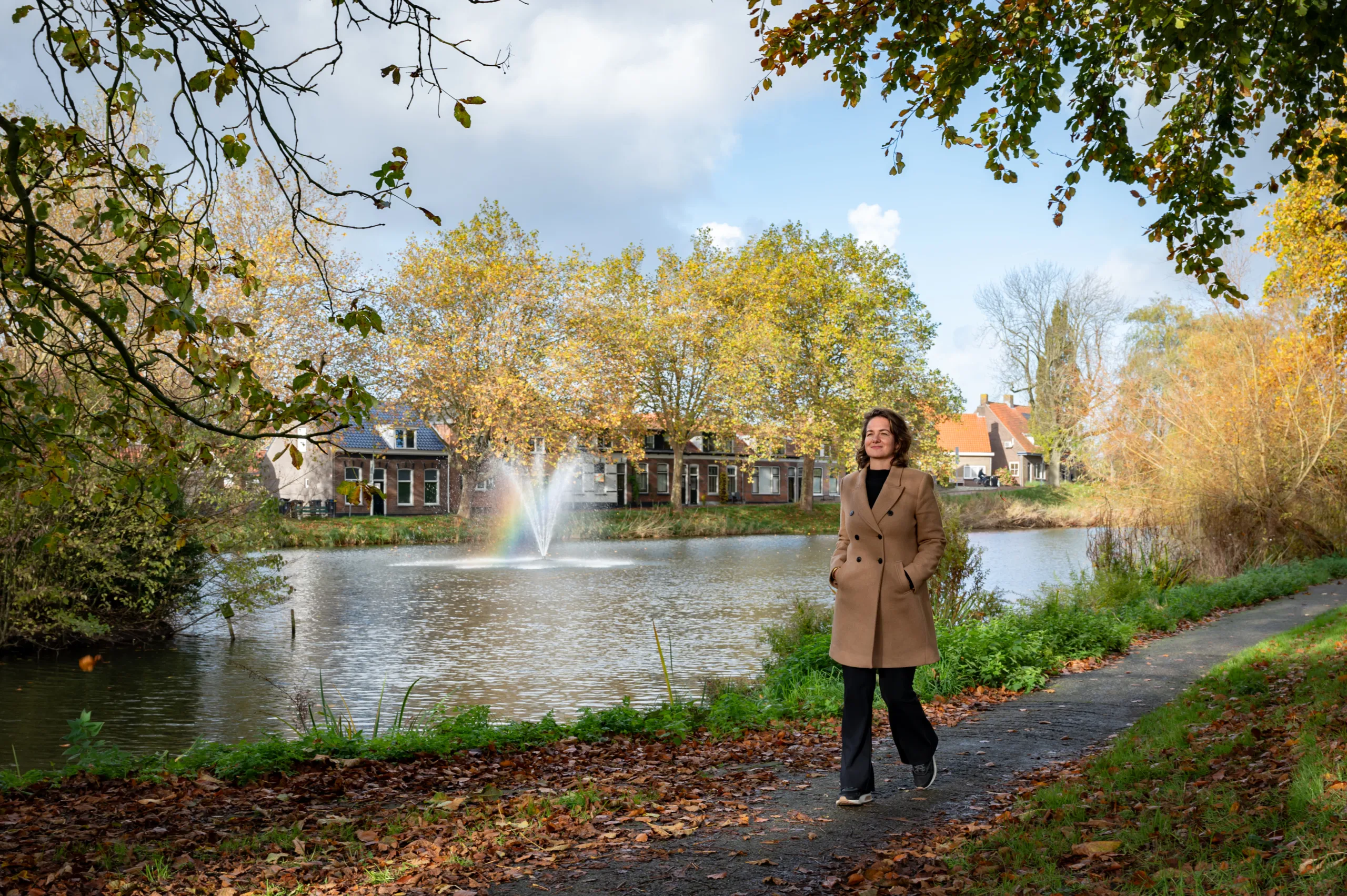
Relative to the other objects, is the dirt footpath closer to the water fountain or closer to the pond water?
the pond water

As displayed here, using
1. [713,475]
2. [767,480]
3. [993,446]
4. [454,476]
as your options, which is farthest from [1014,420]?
[454,476]

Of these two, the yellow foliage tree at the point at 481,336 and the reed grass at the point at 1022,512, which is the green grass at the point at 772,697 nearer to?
the yellow foliage tree at the point at 481,336

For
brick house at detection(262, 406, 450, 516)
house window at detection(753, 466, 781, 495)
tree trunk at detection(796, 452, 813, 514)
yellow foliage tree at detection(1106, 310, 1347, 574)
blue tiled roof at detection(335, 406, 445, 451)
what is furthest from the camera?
house window at detection(753, 466, 781, 495)

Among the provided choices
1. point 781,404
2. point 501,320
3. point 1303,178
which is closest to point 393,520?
point 501,320

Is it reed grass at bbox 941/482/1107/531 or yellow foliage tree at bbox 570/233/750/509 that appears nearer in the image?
yellow foliage tree at bbox 570/233/750/509

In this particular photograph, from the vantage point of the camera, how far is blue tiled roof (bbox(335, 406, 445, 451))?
40281 millimetres

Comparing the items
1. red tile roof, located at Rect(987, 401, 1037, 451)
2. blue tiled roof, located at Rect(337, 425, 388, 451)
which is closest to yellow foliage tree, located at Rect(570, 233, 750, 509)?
blue tiled roof, located at Rect(337, 425, 388, 451)

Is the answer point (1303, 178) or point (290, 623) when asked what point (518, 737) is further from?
point (290, 623)

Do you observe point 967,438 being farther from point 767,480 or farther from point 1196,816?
point 1196,816

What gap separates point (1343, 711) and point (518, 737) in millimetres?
5311

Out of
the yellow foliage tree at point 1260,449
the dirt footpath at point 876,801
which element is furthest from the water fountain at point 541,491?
the dirt footpath at point 876,801

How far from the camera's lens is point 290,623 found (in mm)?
17297

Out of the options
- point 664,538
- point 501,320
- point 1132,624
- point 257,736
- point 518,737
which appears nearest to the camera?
point 518,737

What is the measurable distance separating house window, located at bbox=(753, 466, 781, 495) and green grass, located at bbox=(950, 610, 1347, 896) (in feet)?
→ 191
